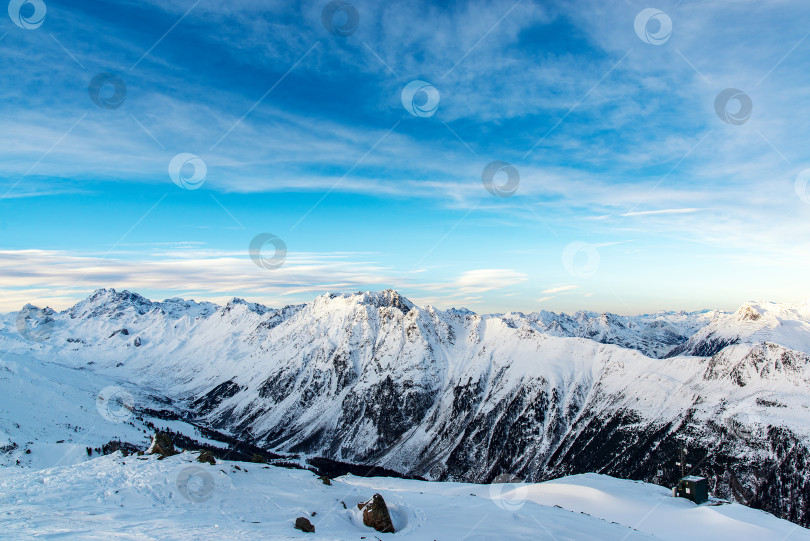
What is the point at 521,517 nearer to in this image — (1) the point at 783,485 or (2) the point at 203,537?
(2) the point at 203,537

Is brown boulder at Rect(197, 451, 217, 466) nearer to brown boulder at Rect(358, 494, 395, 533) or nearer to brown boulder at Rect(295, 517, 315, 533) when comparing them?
brown boulder at Rect(295, 517, 315, 533)

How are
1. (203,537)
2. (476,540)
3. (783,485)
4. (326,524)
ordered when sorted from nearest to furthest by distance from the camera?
(203,537) < (476,540) < (326,524) < (783,485)

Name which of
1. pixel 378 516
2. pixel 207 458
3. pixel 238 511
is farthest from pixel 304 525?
pixel 207 458

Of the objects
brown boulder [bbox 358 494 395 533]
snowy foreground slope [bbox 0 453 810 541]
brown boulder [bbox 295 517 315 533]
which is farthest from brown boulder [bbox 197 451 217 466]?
brown boulder [bbox 358 494 395 533]

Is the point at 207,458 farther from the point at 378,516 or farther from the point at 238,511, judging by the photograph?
the point at 378,516

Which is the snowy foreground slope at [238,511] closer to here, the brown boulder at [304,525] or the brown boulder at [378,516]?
the brown boulder at [304,525]

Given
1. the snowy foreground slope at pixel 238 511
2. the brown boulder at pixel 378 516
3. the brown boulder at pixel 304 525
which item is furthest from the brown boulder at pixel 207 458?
the brown boulder at pixel 378 516

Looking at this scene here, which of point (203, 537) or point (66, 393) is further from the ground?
point (203, 537)

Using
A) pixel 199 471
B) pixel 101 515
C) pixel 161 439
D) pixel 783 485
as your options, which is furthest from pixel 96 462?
pixel 783 485
